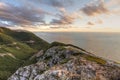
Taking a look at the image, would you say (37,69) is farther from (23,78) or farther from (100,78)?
(100,78)

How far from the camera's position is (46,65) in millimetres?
134500

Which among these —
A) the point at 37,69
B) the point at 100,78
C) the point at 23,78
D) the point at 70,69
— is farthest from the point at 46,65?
the point at 100,78

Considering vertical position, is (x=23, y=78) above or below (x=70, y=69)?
below

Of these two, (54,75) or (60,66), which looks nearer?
(54,75)

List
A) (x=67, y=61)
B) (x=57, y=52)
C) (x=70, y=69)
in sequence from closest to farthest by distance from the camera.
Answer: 1. (x=70, y=69)
2. (x=67, y=61)
3. (x=57, y=52)

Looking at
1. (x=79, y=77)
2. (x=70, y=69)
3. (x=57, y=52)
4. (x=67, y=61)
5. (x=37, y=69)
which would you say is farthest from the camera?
(x=57, y=52)

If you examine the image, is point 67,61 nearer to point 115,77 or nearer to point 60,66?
point 60,66

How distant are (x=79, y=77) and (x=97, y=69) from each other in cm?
1124

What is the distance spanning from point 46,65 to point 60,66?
23.3 m

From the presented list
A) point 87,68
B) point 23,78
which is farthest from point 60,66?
point 23,78

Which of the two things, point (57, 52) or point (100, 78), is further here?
point (57, 52)

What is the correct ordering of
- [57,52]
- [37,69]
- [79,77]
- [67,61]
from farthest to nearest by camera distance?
[57,52] → [37,69] → [67,61] → [79,77]

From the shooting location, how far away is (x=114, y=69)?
110 meters

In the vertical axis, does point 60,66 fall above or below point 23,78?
above
